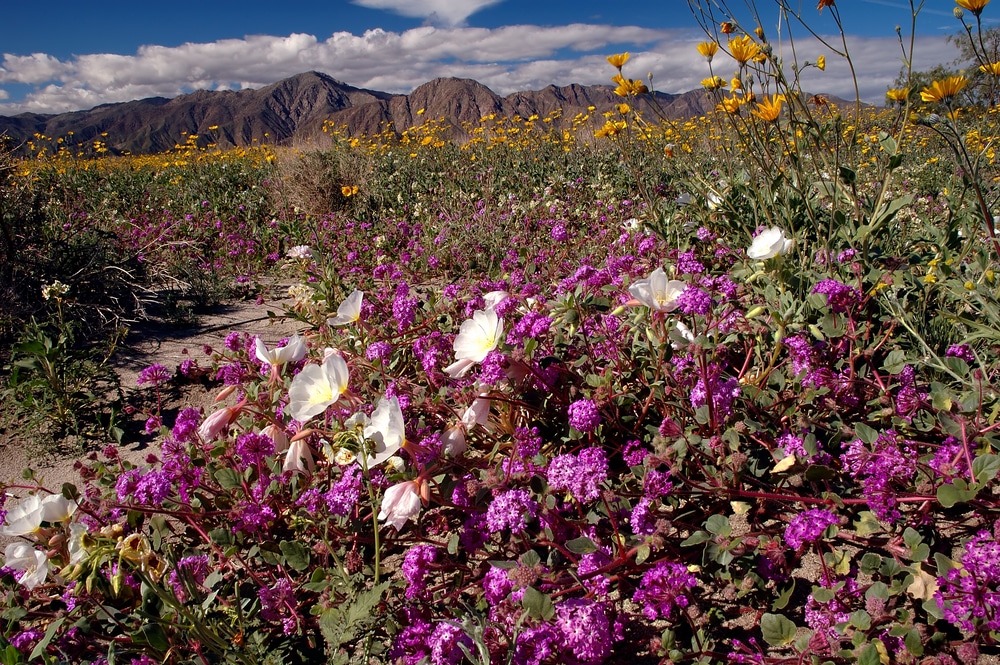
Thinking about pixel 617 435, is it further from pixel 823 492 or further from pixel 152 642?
pixel 152 642

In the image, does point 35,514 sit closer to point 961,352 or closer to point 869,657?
point 869,657

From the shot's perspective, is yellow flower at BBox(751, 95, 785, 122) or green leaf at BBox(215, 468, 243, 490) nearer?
green leaf at BBox(215, 468, 243, 490)

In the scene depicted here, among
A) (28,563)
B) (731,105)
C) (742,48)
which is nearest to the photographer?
(28,563)

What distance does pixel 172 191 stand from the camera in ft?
31.5

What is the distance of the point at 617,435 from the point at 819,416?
667 millimetres

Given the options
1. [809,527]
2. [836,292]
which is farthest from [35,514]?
[836,292]

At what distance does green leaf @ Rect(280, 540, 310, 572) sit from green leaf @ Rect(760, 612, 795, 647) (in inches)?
52.0

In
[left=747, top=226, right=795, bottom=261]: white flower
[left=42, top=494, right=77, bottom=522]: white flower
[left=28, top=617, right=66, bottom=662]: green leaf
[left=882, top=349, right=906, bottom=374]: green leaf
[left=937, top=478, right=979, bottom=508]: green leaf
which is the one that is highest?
A: [left=747, top=226, right=795, bottom=261]: white flower

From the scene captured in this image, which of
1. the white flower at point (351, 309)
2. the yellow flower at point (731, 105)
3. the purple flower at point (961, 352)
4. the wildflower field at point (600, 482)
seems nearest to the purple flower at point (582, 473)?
the wildflower field at point (600, 482)

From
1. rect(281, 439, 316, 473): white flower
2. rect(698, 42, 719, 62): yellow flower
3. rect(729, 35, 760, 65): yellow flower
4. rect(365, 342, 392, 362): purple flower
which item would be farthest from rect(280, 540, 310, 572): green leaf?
rect(698, 42, 719, 62): yellow flower

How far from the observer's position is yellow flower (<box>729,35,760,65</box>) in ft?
8.61

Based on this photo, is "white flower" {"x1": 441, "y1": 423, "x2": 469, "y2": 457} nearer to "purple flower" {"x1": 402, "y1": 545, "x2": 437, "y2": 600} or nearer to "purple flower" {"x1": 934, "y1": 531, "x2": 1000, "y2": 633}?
"purple flower" {"x1": 402, "y1": 545, "x2": 437, "y2": 600}

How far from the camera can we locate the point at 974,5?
2.19m

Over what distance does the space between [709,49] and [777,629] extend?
2.56 metres
